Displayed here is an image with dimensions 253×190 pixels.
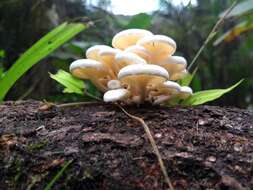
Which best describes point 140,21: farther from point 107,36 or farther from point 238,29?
point 107,36

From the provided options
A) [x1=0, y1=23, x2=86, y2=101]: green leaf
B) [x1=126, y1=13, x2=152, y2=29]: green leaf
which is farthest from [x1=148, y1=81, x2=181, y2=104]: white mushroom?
[x1=126, y1=13, x2=152, y2=29]: green leaf

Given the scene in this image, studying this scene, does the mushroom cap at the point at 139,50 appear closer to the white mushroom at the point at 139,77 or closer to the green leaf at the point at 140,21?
the white mushroom at the point at 139,77

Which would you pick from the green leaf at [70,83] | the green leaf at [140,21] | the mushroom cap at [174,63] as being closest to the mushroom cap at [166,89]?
the mushroom cap at [174,63]

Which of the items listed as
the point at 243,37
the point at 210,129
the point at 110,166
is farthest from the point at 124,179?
the point at 243,37

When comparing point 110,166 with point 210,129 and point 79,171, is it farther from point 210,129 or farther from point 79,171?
point 210,129

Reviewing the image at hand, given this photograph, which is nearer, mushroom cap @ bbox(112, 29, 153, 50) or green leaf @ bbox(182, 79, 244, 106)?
mushroom cap @ bbox(112, 29, 153, 50)

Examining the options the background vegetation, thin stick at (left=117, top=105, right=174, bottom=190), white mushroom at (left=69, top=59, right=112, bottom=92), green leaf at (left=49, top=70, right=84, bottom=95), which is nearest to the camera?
thin stick at (left=117, top=105, right=174, bottom=190)

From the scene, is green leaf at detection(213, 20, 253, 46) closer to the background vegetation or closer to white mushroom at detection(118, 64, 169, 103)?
the background vegetation
